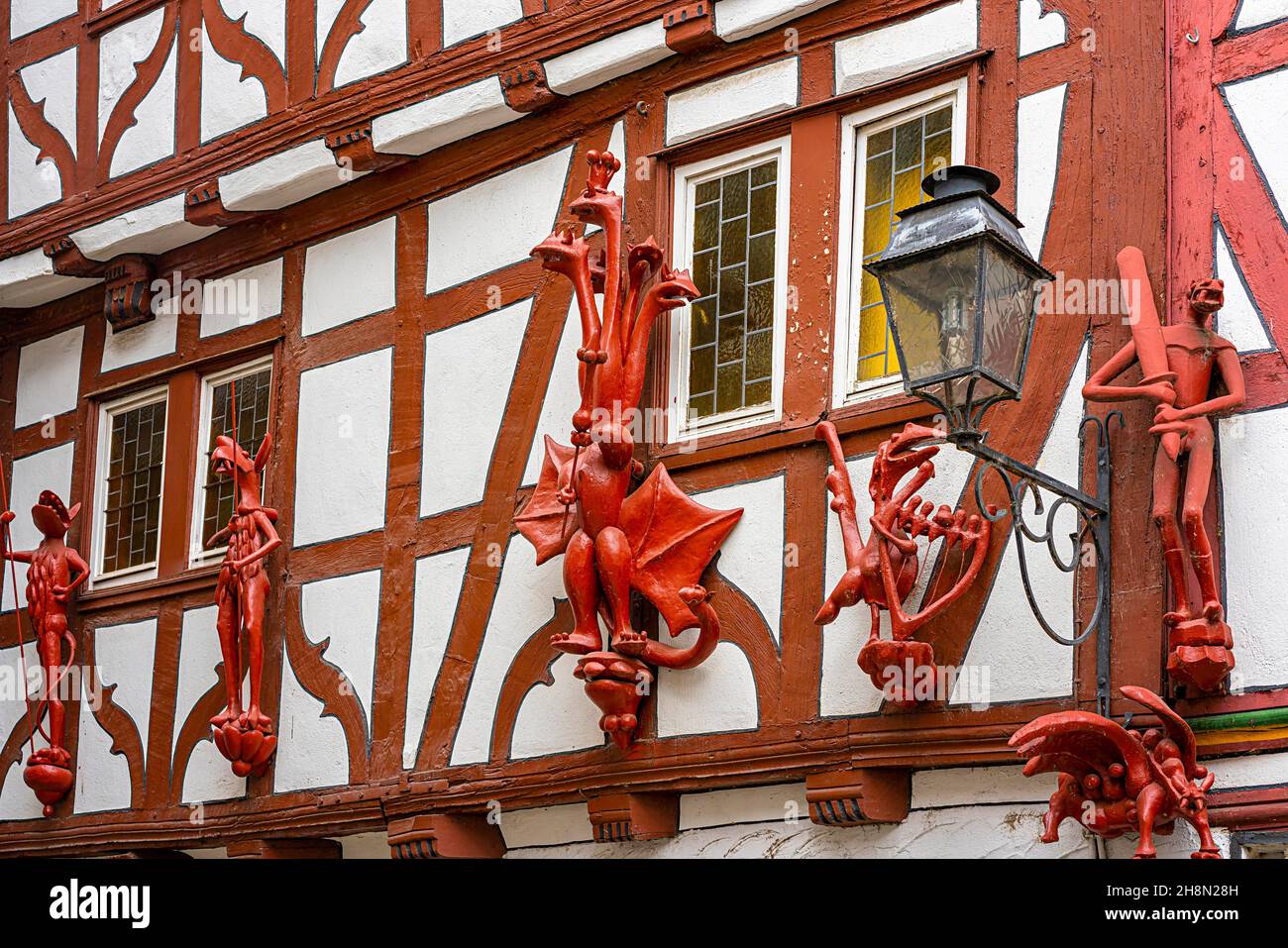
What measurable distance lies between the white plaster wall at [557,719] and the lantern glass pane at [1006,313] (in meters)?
2.81

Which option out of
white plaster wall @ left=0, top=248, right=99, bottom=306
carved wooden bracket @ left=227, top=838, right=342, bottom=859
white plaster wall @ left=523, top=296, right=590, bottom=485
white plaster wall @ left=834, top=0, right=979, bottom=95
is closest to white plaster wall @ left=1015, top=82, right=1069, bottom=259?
white plaster wall @ left=834, top=0, right=979, bottom=95

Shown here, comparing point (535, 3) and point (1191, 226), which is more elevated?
point (535, 3)

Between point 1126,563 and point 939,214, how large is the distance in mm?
1437

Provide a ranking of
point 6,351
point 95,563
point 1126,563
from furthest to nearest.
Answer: point 6,351 < point 95,563 < point 1126,563

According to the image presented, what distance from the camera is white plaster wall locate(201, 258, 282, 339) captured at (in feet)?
38.4

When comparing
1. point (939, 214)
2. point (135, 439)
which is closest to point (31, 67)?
point (135, 439)

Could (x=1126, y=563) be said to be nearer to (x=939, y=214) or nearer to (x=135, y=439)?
(x=939, y=214)

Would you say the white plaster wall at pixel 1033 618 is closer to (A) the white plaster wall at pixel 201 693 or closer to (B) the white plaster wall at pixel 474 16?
(B) the white plaster wall at pixel 474 16

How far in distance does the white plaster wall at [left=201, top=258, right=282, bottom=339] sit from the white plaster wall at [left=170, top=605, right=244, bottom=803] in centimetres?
150

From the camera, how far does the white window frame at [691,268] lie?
369 inches

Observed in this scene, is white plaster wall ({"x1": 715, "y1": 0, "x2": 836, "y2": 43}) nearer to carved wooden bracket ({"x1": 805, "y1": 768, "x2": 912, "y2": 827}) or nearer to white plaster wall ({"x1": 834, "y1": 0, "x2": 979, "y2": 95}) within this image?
white plaster wall ({"x1": 834, "y1": 0, "x2": 979, "y2": 95})

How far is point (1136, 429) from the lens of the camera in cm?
813

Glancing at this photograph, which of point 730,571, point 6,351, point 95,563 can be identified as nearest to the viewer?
point 730,571

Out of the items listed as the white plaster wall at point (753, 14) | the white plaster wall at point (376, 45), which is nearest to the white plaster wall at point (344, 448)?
the white plaster wall at point (376, 45)
